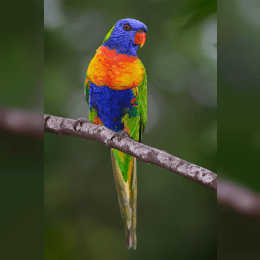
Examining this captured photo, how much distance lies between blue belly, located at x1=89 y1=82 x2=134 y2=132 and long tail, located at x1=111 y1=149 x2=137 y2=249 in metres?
0.27

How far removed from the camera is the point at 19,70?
992 mm

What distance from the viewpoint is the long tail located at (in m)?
1.57

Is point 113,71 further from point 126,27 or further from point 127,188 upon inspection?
point 127,188

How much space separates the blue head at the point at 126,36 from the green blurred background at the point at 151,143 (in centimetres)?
8

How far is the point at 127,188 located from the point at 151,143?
358 millimetres

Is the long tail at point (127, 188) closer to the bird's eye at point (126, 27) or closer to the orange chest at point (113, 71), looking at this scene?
the orange chest at point (113, 71)

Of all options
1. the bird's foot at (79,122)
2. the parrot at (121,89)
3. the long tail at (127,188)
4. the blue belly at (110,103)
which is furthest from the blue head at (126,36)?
the long tail at (127,188)

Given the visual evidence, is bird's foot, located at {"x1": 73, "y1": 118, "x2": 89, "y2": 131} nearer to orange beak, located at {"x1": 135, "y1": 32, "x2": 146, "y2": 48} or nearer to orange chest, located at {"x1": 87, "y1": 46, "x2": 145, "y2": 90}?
orange chest, located at {"x1": 87, "y1": 46, "x2": 145, "y2": 90}

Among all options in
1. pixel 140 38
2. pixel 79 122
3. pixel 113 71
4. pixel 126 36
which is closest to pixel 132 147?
pixel 79 122

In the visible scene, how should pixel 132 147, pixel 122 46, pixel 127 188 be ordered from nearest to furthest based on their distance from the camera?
pixel 132 147 → pixel 127 188 → pixel 122 46

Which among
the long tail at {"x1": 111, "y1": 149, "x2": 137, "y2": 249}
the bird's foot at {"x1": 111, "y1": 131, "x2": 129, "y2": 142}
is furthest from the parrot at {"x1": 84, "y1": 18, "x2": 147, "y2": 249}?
the bird's foot at {"x1": 111, "y1": 131, "x2": 129, "y2": 142}

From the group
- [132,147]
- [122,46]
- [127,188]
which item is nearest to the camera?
[132,147]

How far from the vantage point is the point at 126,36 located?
6.40 ft

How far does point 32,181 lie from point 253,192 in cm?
98
